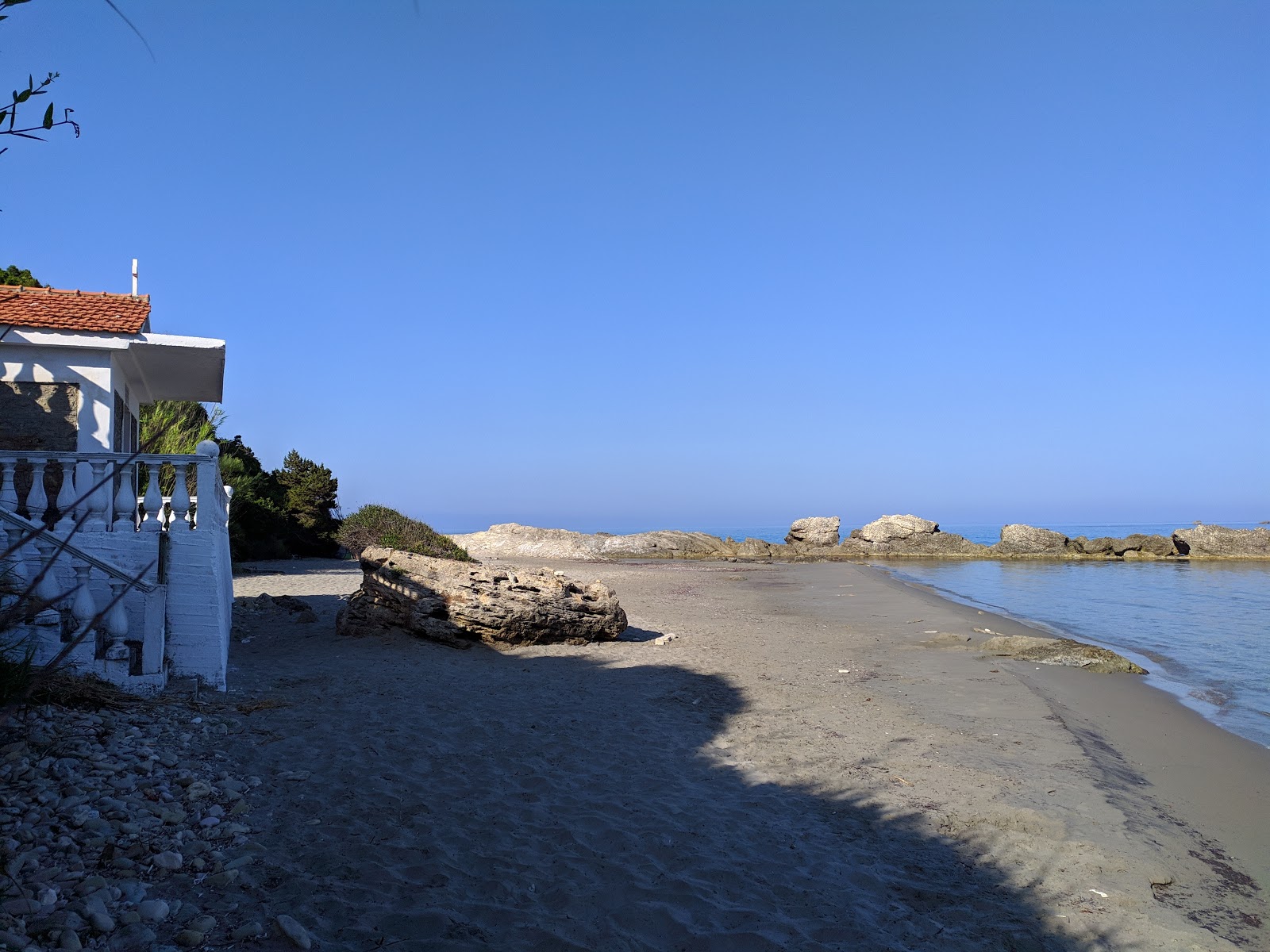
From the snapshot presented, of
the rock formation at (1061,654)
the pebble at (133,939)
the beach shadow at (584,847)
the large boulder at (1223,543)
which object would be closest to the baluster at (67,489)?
the beach shadow at (584,847)

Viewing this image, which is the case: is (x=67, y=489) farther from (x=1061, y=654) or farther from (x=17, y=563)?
(x=1061, y=654)

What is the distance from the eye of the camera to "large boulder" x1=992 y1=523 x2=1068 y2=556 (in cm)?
4325

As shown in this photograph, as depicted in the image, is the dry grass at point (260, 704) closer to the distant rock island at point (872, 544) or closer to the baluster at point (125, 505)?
the baluster at point (125, 505)

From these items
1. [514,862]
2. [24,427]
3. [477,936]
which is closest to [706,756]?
[514,862]

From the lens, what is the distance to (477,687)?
8562 mm

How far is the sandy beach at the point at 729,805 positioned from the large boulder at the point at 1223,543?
37.3 m

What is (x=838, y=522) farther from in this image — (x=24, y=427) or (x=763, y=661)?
(x=24, y=427)

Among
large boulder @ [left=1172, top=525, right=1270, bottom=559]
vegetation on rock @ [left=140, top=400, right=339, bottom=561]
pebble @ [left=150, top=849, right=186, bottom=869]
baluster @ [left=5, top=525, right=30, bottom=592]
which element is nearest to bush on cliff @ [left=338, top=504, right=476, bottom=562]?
vegetation on rock @ [left=140, top=400, right=339, bottom=561]

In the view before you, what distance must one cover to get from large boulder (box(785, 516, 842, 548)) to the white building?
39681mm

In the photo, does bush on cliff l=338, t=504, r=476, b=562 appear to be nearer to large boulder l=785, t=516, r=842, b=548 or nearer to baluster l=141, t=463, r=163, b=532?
baluster l=141, t=463, r=163, b=532

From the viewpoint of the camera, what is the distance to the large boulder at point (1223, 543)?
40031 mm

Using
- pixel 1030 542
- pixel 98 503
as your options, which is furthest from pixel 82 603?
pixel 1030 542

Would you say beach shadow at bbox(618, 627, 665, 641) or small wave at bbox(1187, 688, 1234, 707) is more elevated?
beach shadow at bbox(618, 627, 665, 641)

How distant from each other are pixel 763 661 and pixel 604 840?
6643 mm
